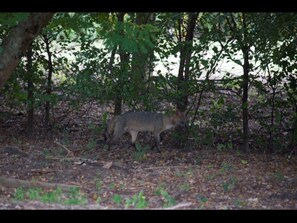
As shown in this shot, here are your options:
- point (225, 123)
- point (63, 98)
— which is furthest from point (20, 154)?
point (225, 123)

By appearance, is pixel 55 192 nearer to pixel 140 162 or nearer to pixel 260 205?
pixel 260 205

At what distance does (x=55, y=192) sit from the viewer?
8789 mm

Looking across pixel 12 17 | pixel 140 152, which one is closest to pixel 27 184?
pixel 12 17

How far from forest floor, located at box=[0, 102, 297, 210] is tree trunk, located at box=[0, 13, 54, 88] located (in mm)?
1719

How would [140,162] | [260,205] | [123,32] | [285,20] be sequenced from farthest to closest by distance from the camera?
1. [140,162]
2. [285,20]
3. [123,32]
4. [260,205]

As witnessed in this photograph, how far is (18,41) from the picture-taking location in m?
9.38

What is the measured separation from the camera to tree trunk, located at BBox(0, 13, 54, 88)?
925 cm

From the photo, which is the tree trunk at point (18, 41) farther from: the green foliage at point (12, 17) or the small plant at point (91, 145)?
the small plant at point (91, 145)

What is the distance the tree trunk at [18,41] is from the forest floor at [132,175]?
5.64 feet

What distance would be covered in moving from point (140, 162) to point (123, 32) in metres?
3.16

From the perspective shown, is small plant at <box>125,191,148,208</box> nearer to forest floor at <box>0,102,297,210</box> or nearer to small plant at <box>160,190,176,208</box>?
forest floor at <box>0,102,297,210</box>

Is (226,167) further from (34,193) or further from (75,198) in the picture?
(34,193)

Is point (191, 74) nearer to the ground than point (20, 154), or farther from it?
farther from it
